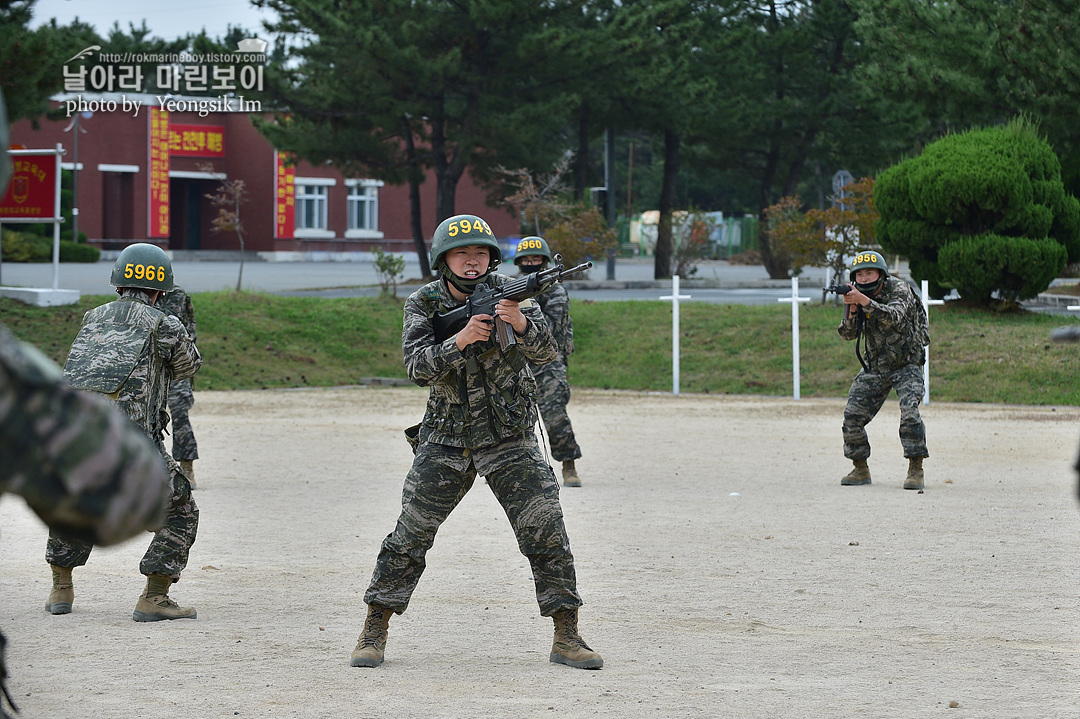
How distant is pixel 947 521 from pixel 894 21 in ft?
66.5

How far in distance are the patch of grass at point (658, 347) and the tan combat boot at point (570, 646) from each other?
14.4 meters

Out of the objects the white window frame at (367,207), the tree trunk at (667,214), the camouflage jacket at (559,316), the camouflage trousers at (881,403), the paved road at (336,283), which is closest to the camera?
the camouflage trousers at (881,403)

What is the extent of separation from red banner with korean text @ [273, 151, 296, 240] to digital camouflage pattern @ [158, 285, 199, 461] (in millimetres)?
43090

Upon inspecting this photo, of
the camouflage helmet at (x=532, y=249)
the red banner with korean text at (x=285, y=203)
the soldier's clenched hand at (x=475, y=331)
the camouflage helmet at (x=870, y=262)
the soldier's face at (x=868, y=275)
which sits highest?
the red banner with korean text at (x=285, y=203)

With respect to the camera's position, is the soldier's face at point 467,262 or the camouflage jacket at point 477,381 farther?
the soldier's face at point 467,262

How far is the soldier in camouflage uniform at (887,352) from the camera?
36.1 feet

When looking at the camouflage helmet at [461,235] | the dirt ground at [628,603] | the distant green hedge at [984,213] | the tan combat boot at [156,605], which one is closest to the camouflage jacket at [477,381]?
the camouflage helmet at [461,235]

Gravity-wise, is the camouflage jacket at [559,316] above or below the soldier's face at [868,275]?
below

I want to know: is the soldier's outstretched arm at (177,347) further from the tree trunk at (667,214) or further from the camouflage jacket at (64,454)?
the tree trunk at (667,214)

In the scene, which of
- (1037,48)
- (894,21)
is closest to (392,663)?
(1037,48)

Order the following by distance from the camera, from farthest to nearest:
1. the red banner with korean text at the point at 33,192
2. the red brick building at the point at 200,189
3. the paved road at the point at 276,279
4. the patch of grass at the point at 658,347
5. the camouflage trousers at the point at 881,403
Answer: the red brick building at the point at 200,189 → the paved road at the point at 276,279 → the red banner with korean text at the point at 33,192 → the patch of grass at the point at 658,347 → the camouflage trousers at the point at 881,403

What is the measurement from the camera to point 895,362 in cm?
1113

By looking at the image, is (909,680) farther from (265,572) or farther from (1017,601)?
(265,572)

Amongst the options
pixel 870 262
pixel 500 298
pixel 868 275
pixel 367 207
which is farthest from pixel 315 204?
pixel 500 298
